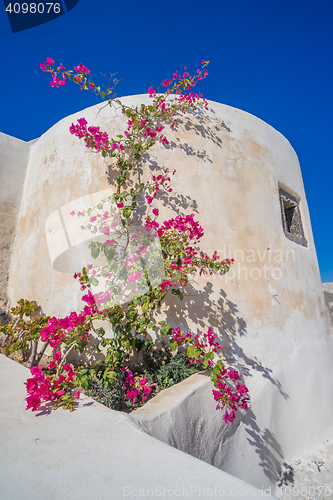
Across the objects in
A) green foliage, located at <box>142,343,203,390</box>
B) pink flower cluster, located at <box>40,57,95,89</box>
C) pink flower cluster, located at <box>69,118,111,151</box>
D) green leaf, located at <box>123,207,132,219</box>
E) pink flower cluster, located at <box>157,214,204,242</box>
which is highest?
pink flower cluster, located at <box>40,57,95,89</box>

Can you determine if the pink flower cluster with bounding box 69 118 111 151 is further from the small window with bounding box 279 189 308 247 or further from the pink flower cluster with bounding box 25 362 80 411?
the small window with bounding box 279 189 308 247

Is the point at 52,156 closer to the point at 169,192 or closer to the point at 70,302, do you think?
the point at 169,192

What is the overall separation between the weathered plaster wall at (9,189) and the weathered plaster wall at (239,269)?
0.45ft

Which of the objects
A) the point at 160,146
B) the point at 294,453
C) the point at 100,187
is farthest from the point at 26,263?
the point at 294,453

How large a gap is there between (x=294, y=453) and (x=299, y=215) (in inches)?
133

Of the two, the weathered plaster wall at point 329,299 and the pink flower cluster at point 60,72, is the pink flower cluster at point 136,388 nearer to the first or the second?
the pink flower cluster at point 60,72

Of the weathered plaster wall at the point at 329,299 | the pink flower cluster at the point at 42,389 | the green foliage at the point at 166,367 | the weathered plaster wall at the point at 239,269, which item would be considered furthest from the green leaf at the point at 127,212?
the weathered plaster wall at the point at 329,299

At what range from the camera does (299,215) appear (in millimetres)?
4566

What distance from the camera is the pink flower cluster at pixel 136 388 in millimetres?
2291

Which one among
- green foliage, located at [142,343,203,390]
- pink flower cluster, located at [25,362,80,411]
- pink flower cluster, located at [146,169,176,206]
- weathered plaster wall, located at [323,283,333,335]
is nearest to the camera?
pink flower cluster, located at [25,362,80,411]

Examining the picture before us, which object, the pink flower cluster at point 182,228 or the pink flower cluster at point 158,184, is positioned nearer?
the pink flower cluster at point 182,228

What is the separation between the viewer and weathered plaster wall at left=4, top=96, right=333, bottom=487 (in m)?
3.05

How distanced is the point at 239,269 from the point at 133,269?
1.35 m

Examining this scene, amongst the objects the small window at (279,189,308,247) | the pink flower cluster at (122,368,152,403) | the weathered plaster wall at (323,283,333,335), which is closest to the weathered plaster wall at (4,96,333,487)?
the small window at (279,189,308,247)
